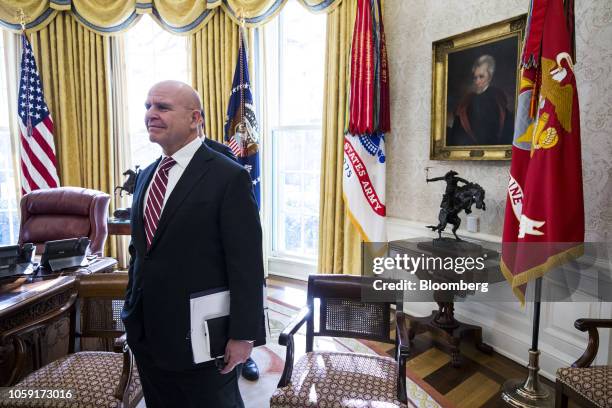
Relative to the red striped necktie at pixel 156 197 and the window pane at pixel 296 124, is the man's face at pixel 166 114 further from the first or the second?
the window pane at pixel 296 124

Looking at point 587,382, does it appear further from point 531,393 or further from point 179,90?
point 179,90

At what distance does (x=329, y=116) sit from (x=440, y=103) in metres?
1.03

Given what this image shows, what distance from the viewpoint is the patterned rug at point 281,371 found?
2.01m

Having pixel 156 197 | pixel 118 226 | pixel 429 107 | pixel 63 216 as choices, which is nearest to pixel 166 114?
pixel 156 197

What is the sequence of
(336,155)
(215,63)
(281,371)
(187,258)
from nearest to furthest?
(187,258) < (281,371) < (336,155) < (215,63)

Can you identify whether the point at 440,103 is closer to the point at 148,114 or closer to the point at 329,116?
the point at 329,116

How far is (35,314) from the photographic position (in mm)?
1738

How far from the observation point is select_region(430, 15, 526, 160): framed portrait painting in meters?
2.41

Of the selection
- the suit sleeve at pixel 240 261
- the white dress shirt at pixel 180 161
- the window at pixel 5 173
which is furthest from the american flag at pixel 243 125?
the window at pixel 5 173

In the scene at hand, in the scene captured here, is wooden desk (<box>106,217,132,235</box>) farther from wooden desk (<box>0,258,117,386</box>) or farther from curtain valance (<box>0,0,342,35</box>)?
curtain valance (<box>0,0,342,35</box>)

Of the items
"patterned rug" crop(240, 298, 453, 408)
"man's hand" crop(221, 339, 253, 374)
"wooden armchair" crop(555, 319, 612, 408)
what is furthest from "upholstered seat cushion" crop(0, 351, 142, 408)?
"wooden armchair" crop(555, 319, 612, 408)

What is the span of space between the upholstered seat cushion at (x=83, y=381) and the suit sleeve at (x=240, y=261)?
64cm

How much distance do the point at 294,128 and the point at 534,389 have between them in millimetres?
3030

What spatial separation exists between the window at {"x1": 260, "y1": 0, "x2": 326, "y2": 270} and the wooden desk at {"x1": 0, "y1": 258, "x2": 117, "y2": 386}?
96.7 inches
